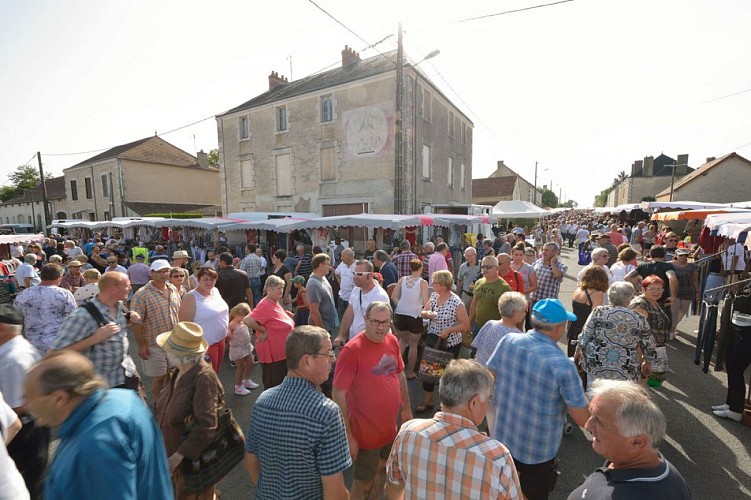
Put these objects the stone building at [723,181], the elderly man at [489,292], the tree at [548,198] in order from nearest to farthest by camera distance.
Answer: the elderly man at [489,292]
the stone building at [723,181]
the tree at [548,198]

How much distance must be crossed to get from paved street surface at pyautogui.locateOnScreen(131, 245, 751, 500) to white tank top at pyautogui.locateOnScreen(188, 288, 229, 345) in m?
0.97

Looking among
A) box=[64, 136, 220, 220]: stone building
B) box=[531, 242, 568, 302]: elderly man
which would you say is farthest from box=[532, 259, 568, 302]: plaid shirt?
box=[64, 136, 220, 220]: stone building

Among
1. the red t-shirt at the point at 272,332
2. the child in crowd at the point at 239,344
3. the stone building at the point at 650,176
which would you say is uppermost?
the stone building at the point at 650,176

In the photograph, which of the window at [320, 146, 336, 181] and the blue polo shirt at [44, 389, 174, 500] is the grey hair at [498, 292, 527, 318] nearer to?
the blue polo shirt at [44, 389, 174, 500]

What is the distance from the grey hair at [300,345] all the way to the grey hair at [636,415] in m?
1.31

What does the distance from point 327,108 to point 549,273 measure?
17.1 metres

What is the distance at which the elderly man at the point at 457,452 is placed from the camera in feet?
4.82

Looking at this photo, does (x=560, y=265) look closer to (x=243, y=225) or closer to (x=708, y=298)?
(x=708, y=298)

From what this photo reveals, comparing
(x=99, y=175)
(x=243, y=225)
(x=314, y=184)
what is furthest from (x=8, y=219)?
(x=243, y=225)

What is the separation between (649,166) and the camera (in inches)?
2069

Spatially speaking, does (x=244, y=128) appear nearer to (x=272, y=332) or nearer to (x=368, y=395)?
(x=272, y=332)

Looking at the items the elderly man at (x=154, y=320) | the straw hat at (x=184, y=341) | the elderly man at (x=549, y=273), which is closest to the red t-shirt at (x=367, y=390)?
the straw hat at (x=184, y=341)

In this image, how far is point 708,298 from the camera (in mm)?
4672

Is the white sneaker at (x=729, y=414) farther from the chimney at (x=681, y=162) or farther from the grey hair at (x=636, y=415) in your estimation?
the chimney at (x=681, y=162)
